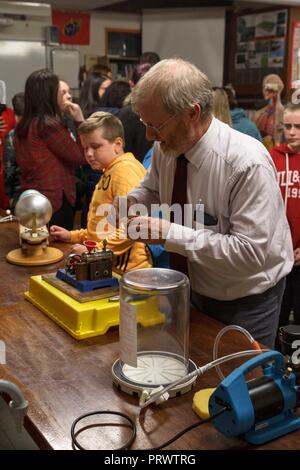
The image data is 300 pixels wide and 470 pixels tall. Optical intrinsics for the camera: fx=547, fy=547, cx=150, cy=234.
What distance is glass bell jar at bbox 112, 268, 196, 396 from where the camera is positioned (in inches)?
46.1

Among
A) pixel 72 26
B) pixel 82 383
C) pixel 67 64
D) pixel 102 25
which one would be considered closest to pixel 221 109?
pixel 82 383

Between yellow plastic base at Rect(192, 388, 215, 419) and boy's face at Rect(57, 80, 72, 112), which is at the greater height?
boy's face at Rect(57, 80, 72, 112)

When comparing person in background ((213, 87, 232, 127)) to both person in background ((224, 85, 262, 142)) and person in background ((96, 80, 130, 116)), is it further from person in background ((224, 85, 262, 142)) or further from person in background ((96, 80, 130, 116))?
person in background ((96, 80, 130, 116))

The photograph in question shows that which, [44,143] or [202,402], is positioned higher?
[44,143]

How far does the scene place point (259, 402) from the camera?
98cm

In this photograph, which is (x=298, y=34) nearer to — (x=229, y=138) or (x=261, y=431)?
(x=229, y=138)

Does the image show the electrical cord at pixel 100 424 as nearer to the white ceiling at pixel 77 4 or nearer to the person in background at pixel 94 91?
the person in background at pixel 94 91

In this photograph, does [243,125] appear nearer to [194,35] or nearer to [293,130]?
[293,130]

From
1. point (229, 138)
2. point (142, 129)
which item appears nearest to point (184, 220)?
point (229, 138)

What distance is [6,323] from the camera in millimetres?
1512

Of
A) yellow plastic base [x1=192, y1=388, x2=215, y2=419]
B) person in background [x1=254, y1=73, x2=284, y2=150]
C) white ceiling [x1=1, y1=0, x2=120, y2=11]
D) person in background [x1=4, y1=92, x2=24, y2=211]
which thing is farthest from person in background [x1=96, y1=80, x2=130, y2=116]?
white ceiling [x1=1, y1=0, x2=120, y2=11]

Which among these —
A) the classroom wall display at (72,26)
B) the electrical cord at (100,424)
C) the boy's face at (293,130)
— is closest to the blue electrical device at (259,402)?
the electrical cord at (100,424)

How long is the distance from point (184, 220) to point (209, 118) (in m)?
0.30

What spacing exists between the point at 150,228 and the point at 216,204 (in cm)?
21
